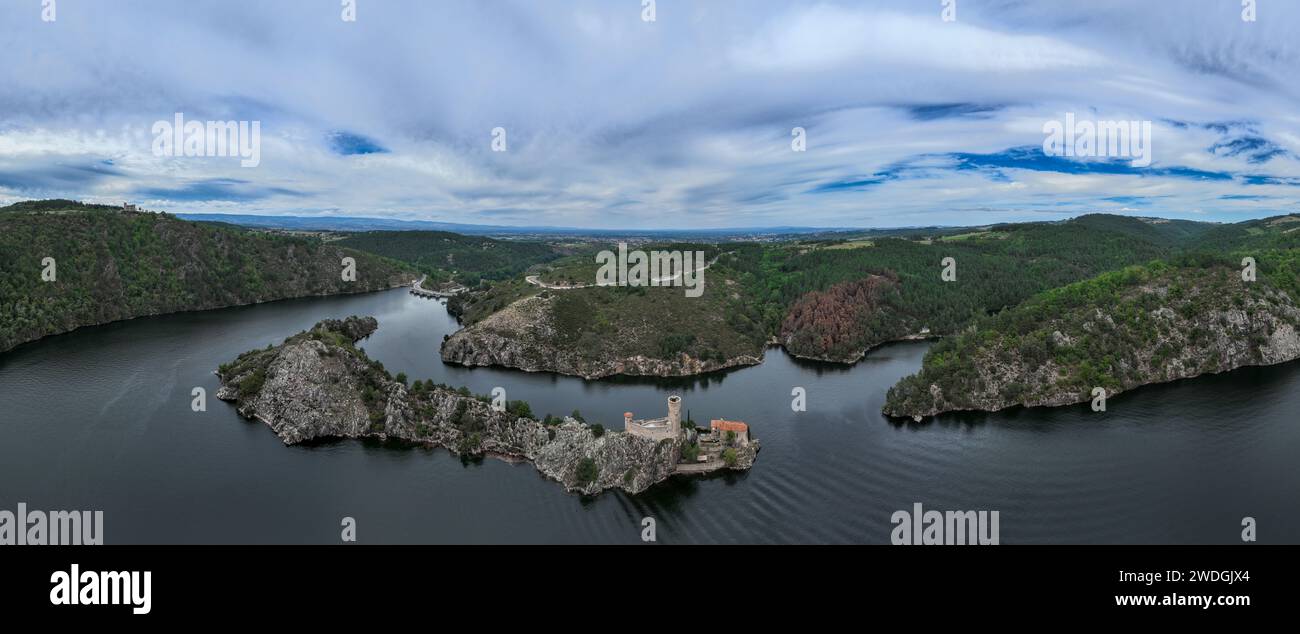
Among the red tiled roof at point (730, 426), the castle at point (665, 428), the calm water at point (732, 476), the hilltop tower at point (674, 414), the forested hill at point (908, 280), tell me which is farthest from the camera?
the forested hill at point (908, 280)

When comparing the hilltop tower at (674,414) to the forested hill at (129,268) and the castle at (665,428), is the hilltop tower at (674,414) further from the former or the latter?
the forested hill at (129,268)

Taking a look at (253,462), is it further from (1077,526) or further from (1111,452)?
(1111,452)

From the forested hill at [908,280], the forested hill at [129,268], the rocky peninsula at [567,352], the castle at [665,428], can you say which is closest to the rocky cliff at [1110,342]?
the forested hill at [908,280]

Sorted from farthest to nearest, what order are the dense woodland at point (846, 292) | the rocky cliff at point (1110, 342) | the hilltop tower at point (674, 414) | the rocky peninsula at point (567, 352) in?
the dense woodland at point (846, 292) < the rocky peninsula at point (567, 352) < the rocky cliff at point (1110, 342) < the hilltop tower at point (674, 414)

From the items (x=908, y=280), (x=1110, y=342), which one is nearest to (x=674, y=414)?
(x=1110, y=342)

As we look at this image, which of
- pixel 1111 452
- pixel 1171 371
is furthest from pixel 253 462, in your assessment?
pixel 1171 371

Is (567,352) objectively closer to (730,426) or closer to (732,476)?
(730,426)

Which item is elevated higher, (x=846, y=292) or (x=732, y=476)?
(x=846, y=292)
